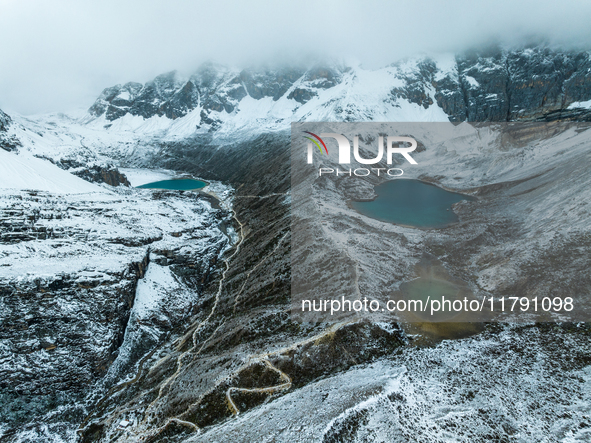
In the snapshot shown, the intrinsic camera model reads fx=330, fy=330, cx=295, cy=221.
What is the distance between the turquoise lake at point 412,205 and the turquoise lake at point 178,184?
8794 cm

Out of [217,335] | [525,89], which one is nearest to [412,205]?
[217,335]

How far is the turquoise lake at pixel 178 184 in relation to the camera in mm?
156413

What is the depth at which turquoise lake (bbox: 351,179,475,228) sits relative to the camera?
84500mm

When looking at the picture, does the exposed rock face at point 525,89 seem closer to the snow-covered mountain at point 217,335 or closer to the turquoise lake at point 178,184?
the snow-covered mountain at point 217,335

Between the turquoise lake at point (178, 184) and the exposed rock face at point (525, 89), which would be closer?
the exposed rock face at point (525, 89)

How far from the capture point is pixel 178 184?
6501 inches

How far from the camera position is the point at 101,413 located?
42.8m

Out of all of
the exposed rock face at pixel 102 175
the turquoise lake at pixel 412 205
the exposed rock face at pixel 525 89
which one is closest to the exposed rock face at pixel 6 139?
the exposed rock face at pixel 102 175

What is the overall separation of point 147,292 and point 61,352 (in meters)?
16.7

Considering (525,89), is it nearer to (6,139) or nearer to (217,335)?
(217,335)

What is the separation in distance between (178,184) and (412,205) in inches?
4555

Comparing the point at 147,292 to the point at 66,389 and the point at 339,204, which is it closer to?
the point at 66,389

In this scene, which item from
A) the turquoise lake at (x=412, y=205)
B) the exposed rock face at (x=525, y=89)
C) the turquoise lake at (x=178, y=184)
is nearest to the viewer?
the turquoise lake at (x=412, y=205)

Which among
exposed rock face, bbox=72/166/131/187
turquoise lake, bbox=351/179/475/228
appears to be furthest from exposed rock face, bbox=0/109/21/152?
turquoise lake, bbox=351/179/475/228
